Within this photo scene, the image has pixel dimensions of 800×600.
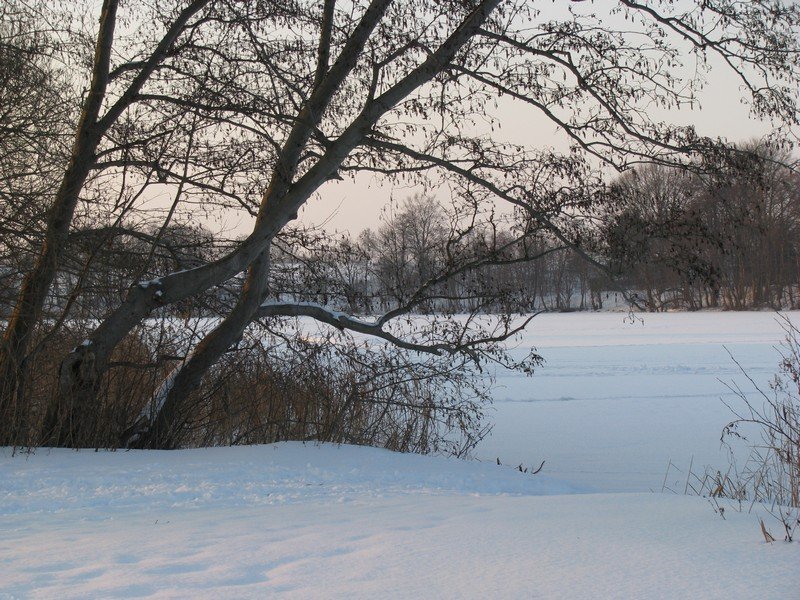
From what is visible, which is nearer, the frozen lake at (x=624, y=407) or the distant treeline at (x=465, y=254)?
the distant treeline at (x=465, y=254)

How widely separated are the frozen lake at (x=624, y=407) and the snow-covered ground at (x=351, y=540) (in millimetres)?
3407

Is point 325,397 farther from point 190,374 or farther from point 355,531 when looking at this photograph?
point 355,531

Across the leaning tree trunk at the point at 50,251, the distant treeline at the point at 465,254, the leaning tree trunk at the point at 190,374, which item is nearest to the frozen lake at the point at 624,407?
the distant treeline at the point at 465,254

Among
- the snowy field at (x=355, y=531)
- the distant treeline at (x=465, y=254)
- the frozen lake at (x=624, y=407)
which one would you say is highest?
the distant treeline at (x=465, y=254)

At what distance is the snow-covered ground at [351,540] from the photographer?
3033 mm

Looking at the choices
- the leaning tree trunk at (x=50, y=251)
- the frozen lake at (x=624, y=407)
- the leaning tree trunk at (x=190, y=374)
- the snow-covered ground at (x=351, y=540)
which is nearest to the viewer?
the snow-covered ground at (x=351, y=540)

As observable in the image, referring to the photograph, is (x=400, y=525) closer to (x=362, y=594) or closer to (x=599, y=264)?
(x=362, y=594)

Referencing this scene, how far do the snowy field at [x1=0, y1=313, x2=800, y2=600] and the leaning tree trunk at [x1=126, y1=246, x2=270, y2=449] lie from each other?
850 mm

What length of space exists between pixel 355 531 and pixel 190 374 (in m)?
4.98

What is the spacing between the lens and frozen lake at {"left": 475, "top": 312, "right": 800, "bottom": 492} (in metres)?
10.3

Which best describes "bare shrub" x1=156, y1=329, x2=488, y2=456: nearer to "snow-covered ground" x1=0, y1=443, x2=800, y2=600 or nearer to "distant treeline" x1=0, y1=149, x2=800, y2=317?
"distant treeline" x1=0, y1=149, x2=800, y2=317

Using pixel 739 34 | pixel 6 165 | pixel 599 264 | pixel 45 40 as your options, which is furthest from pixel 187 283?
pixel 739 34

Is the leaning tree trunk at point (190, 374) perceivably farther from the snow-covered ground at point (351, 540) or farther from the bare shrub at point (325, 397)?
the snow-covered ground at point (351, 540)

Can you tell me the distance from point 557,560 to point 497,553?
281 mm
